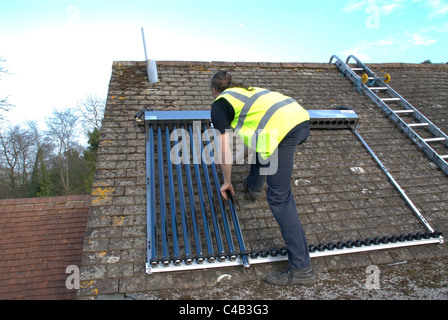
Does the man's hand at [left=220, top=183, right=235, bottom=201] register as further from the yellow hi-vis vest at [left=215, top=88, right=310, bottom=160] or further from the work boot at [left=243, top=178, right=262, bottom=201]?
the yellow hi-vis vest at [left=215, top=88, right=310, bottom=160]

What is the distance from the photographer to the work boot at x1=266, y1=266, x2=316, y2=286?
7.95ft

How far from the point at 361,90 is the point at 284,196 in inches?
149

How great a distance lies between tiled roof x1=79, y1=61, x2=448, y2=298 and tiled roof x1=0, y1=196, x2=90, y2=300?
3432 millimetres

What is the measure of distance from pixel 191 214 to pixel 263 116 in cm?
114

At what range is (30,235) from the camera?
22.5 ft

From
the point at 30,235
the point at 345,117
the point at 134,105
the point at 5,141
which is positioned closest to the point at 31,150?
the point at 5,141

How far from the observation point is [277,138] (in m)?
2.36

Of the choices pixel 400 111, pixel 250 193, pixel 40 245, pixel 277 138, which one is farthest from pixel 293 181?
pixel 40 245

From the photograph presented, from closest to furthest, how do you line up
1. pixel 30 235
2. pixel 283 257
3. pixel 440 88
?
1. pixel 283 257
2. pixel 440 88
3. pixel 30 235

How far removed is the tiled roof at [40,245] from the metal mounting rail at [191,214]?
3695 mm

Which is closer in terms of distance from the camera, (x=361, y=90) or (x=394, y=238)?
(x=394, y=238)

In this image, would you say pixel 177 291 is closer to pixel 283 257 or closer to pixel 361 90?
pixel 283 257

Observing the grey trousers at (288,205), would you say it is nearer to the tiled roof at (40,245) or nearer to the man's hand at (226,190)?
the man's hand at (226,190)

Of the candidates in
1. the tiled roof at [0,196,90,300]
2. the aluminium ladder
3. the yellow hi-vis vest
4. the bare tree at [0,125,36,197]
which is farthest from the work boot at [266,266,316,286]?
the bare tree at [0,125,36,197]
